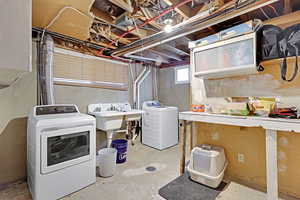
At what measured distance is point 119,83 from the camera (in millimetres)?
3311

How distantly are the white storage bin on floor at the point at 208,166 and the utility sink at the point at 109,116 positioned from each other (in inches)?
55.8

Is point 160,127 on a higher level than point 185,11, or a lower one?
lower

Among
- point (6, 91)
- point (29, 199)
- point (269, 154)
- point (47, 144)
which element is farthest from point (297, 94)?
point (6, 91)

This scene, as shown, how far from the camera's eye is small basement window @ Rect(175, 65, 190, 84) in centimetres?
366

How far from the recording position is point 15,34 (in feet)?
3.09

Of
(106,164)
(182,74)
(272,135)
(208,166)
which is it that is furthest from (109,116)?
(182,74)

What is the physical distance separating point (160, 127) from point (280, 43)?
2.25 meters

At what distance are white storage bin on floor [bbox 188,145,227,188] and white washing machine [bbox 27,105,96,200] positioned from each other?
4.53 ft

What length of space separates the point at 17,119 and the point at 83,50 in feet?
5.08

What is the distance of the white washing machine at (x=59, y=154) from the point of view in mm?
1510

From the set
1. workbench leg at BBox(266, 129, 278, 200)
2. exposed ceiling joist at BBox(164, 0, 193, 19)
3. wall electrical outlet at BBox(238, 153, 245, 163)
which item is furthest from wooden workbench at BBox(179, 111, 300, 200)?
exposed ceiling joist at BBox(164, 0, 193, 19)

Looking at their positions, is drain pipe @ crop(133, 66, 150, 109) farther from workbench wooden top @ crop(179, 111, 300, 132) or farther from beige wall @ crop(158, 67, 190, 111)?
workbench wooden top @ crop(179, 111, 300, 132)

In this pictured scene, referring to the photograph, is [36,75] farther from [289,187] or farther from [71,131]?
[289,187]

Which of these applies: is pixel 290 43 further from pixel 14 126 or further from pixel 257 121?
pixel 14 126
